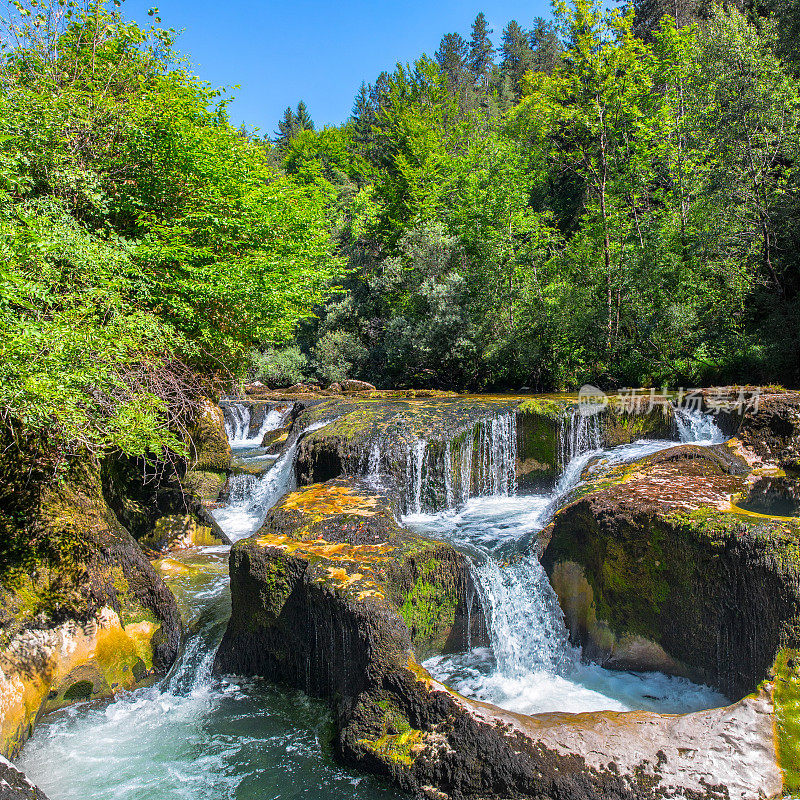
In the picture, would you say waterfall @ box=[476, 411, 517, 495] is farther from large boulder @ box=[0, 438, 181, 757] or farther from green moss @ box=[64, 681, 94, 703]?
green moss @ box=[64, 681, 94, 703]

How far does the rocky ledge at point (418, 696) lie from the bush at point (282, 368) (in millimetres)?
22074

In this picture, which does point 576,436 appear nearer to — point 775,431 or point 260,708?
point 775,431

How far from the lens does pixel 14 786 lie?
10.3ft

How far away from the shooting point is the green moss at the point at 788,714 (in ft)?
12.4

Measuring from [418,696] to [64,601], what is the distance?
3.71m

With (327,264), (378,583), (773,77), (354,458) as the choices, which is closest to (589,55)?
(773,77)

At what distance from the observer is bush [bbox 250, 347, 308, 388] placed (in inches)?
1094

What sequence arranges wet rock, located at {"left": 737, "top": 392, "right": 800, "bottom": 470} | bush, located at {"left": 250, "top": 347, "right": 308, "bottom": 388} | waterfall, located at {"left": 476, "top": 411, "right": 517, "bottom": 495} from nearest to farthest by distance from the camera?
wet rock, located at {"left": 737, "top": 392, "right": 800, "bottom": 470}
waterfall, located at {"left": 476, "top": 411, "right": 517, "bottom": 495}
bush, located at {"left": 250, "top": 347, "right": 308, "bottom": 388}

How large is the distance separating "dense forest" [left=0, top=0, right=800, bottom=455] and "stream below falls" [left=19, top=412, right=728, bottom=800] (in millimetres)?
2597

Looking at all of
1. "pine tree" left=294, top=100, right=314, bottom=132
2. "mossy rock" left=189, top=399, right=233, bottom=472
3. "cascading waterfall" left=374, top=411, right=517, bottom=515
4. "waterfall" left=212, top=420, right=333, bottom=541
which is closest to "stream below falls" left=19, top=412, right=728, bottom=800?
"cascading waterfall" left=374, top=411, right=517, bottom=515

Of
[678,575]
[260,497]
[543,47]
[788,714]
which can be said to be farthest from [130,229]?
[543,47]

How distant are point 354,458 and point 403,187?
913 inches

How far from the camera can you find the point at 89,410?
17.0 feet

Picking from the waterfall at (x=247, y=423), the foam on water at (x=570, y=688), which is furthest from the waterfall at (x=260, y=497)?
the waterfall at (x=247, y=423)
